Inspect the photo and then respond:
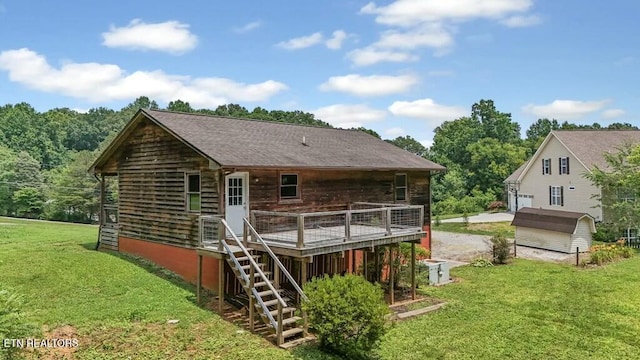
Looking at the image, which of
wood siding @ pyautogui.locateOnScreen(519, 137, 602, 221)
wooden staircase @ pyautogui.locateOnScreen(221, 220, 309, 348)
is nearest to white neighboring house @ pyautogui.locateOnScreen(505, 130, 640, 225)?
wood siding @ pyautogui.locateOnScreen(519, 137, 602, 221)

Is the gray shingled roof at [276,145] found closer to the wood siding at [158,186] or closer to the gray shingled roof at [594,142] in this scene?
the wood siding at [158,186]

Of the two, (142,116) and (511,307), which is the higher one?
(142,116)

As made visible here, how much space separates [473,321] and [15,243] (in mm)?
19083

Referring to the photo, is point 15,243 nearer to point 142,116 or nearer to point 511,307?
point 142,116

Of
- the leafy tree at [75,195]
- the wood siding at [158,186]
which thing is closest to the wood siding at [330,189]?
the wood siding at [158,186]

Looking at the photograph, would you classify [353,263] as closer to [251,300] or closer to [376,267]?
[376,267]

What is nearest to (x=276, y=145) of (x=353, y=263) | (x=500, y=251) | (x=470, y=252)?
(x=353, y=263)

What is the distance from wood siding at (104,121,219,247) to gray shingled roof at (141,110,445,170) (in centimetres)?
67

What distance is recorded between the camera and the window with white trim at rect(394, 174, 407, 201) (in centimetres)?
1955

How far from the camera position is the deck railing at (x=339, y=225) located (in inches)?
502

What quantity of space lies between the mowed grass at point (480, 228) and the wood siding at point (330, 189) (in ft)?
44.5

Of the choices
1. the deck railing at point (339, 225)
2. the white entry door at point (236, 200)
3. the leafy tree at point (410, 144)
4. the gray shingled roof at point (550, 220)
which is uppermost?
the leafy tree at point (410, 144)

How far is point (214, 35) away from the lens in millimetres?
18672

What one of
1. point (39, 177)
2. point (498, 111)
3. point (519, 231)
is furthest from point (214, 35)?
point (498, 111)
